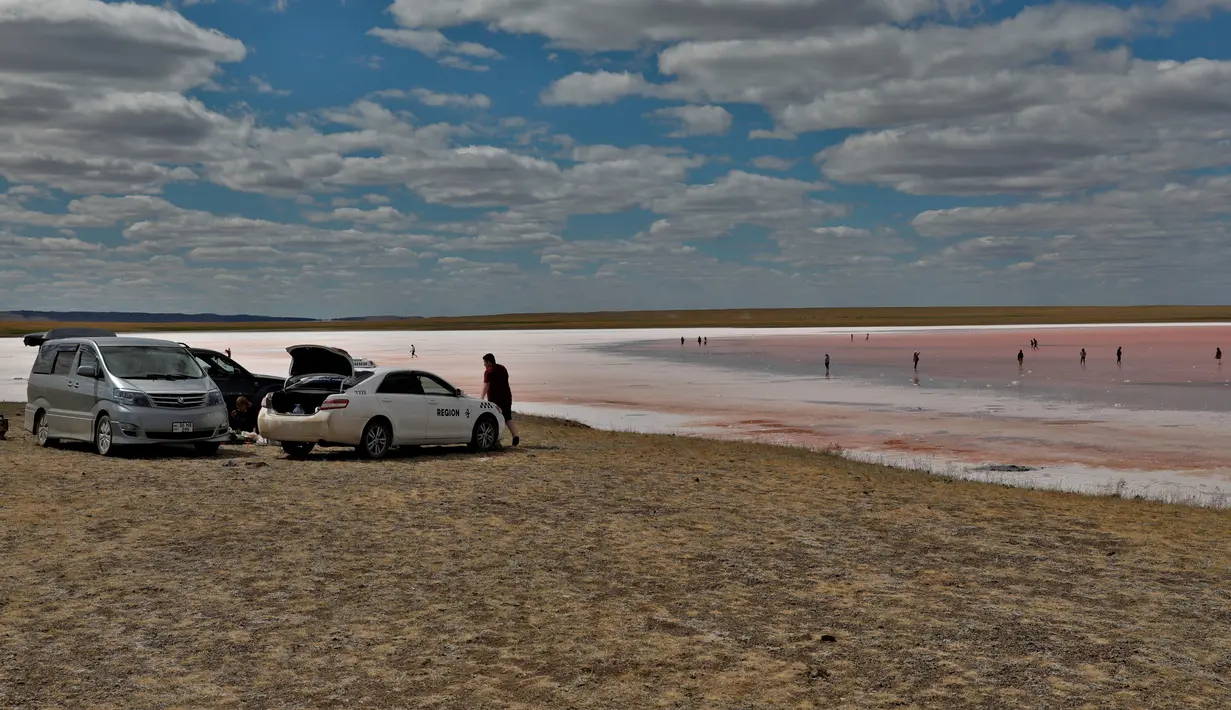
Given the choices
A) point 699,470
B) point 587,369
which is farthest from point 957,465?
point 587,369

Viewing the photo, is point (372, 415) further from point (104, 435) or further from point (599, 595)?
point (599, 595)

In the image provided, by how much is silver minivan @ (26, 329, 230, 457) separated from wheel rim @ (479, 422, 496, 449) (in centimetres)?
488

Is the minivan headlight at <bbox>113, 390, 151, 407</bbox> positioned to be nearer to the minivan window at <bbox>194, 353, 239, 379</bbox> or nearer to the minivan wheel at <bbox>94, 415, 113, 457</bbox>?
the minivan wheel at <bbox>94, 415, 113, 457</bbox>

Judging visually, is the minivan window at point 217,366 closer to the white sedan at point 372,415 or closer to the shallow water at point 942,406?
the white sedan at point 372,415

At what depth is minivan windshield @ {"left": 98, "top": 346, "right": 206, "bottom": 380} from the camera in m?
20.4

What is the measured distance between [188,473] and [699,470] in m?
8.72

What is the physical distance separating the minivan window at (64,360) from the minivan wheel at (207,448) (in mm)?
2820

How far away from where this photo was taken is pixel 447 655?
26.6 feet

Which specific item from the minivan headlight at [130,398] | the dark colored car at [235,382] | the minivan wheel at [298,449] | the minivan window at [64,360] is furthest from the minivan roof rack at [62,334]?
the minivan wheel at [298,449]

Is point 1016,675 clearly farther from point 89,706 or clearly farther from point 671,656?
point 89,706

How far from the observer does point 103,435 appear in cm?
2009

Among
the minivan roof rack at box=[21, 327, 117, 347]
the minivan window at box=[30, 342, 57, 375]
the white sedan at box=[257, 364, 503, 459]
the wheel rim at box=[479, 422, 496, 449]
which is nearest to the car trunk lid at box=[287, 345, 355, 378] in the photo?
the white sedan at box=[257, 364, 503, 459]

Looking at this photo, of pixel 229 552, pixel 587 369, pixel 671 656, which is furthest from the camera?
pixel 587 369

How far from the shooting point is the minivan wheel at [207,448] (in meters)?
21.0
